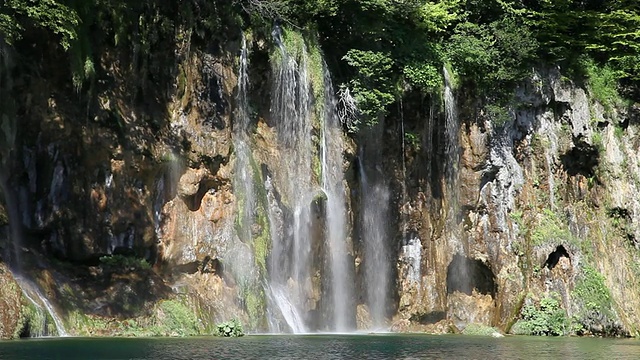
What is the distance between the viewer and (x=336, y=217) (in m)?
31.9

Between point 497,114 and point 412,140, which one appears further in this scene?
point 497,114

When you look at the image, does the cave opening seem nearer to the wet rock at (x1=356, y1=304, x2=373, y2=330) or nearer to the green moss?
the green moss

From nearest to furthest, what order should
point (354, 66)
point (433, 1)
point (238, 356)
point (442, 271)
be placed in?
1. point (238, 356)
2. point (354, 66)
3. point (442, 271)
4. point (433, 1)

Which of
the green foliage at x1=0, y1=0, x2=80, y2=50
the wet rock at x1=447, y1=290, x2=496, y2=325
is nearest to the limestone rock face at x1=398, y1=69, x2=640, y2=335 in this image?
the wet rock at x1=447, y1=290, x2=496, y2=325

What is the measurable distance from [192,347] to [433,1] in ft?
72.3

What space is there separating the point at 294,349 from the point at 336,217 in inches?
451

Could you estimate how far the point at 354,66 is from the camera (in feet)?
109

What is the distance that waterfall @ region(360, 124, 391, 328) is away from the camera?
34.3 meters

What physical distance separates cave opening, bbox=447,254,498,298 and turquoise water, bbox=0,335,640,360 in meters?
9.33

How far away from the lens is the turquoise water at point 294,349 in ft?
59.9

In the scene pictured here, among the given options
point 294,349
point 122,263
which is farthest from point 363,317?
point 294,349

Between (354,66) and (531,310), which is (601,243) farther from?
(354,66)

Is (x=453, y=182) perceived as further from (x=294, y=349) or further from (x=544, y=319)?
(x=294, y=349)

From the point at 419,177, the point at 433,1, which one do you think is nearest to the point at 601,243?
the point at 419,177
